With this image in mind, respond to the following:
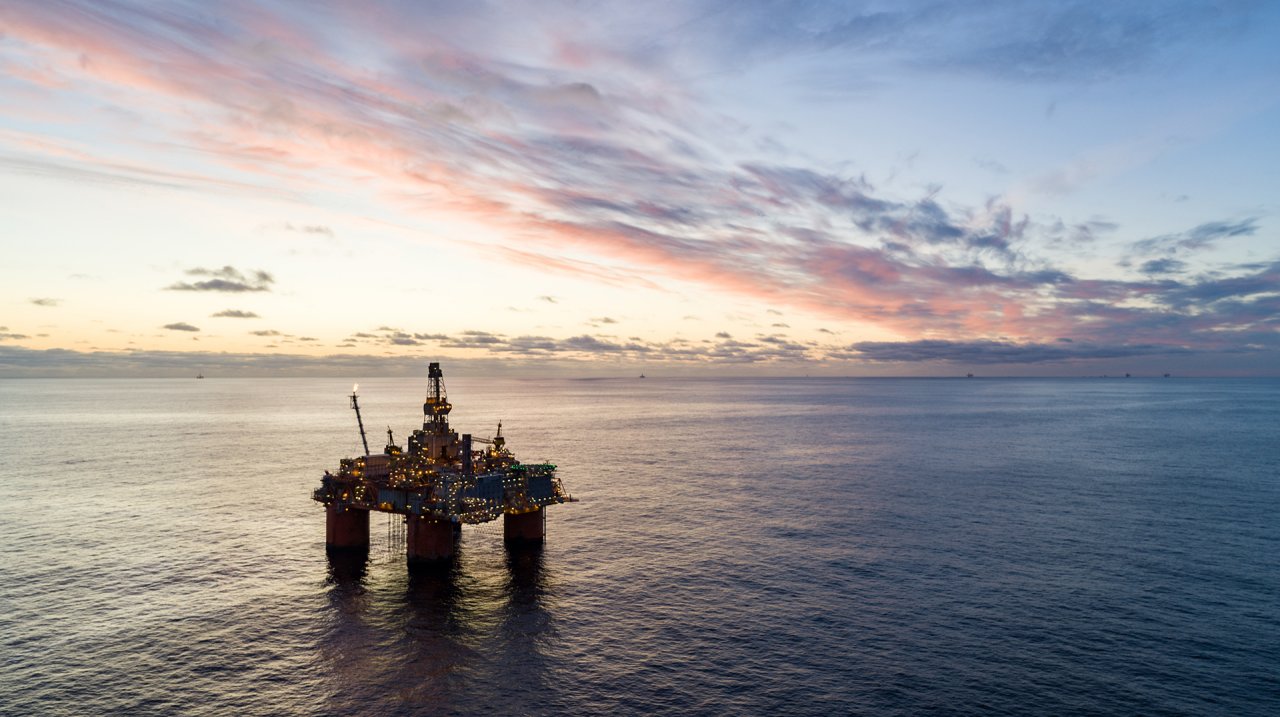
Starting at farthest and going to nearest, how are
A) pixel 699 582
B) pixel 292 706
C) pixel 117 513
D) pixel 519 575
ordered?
1. pixel 117 513
2. pixel 519 575
3. pixel 699 582
4. pixel 292 706

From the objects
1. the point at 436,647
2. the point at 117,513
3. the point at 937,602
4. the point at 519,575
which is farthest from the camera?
the point at 117,513

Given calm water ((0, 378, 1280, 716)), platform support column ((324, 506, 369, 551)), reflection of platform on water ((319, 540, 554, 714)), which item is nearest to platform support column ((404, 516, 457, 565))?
reflection of platform on water ((319, 540, 554, 714))

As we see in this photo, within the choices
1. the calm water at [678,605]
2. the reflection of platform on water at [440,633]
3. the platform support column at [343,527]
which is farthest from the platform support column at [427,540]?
the platform support column at [343,527]

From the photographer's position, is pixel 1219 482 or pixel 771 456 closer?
pixel 1219 482

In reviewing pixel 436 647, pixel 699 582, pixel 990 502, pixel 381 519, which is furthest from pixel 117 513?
pixel 990 502

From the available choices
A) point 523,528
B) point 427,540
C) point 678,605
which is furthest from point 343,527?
point 678,605

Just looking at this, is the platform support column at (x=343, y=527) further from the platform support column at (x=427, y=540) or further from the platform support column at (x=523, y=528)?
the platform support column at (x=523, y=528)

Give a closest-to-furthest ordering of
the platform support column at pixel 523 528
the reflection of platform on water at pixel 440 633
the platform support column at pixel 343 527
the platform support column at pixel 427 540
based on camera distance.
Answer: the reflection of platform on water at pixel 440 633 < the platform support column at pixel 427 540 < the platform support column at pixel 343 527 < the platform support column at pixel 523 528

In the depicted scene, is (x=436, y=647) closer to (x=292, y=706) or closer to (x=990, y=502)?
(x=292, y=706)
